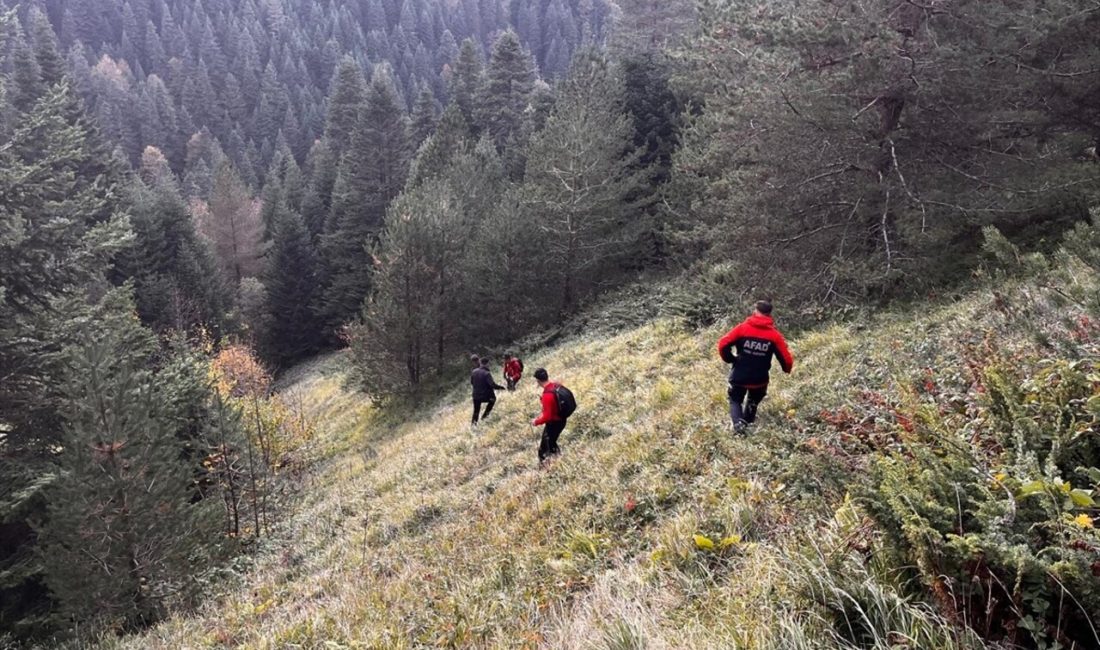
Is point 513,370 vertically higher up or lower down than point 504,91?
lower down

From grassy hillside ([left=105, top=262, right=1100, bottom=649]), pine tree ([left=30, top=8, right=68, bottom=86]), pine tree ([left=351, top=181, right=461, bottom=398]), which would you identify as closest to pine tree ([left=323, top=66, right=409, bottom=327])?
pine tree ([left=351, top=181, right=461, bottom=398])

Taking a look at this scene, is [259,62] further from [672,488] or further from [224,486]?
[672,488]

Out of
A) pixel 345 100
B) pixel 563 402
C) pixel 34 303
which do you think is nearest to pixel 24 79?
pixel 345 100

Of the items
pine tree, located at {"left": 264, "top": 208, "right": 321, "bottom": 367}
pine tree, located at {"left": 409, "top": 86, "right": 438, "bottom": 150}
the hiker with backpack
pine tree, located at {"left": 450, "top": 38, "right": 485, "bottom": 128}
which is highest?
pine tree, located at {"left": 450, "top": 38, "right": 485, "bottom": 128}

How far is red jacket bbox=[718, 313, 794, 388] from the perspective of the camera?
738 cm

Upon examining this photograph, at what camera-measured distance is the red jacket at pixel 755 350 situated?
738cm

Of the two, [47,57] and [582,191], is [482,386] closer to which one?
[582,191]

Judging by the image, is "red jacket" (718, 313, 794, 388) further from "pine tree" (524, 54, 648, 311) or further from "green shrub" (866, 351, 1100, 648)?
"pine tree" (524, 54, 648, 311)

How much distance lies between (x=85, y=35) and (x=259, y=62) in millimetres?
36220

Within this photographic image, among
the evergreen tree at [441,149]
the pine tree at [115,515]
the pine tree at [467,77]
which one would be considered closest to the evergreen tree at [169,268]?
the evergreen tree at [441,149]

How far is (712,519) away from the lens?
16.9ft

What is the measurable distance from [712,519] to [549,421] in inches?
175

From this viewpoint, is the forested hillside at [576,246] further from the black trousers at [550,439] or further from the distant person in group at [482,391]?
the black trousers at [550,439]

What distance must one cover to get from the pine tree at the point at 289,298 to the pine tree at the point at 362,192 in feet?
5.29
